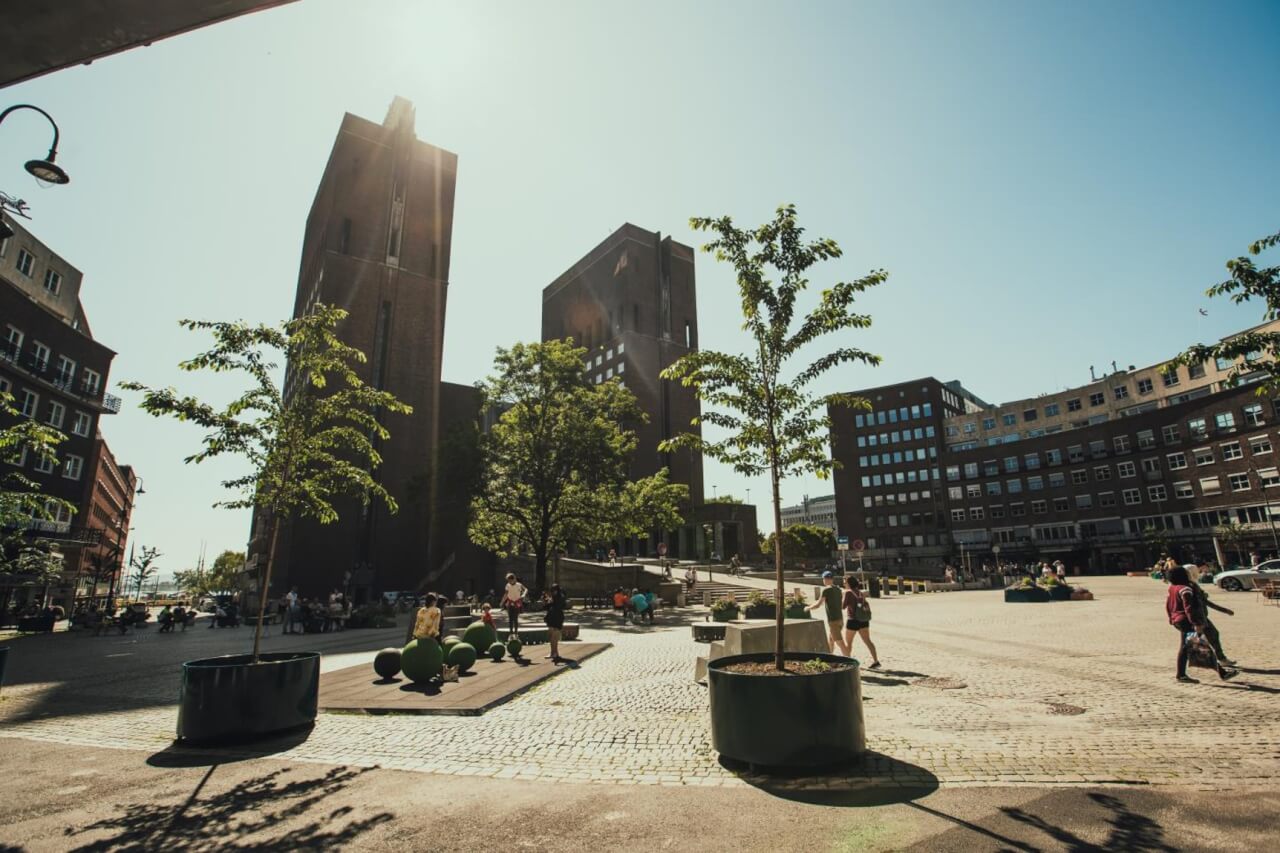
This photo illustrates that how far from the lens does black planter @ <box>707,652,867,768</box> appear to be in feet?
17.3

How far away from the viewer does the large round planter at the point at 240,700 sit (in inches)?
268

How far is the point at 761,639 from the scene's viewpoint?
9242 millimetres

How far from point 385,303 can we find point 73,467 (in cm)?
2551

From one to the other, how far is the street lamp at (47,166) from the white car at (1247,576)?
42.8 meters

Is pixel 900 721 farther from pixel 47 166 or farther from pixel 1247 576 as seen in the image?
pixel 1247 576

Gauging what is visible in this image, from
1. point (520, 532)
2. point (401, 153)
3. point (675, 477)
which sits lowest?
point (520, 532)

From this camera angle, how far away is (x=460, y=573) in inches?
2009

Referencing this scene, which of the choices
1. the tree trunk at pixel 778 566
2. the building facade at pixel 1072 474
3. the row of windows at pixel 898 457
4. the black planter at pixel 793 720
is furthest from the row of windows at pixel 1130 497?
the black planter at pixel 793 720

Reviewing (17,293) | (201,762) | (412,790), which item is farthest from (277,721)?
(17,293)

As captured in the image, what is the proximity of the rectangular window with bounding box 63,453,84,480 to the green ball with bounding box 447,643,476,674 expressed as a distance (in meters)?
43.0

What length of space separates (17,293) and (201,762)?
43584 millimetres

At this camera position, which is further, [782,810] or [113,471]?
[113,471]

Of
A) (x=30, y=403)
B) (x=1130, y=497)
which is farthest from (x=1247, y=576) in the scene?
(x=30, y=403)

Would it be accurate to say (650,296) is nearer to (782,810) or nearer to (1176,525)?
(1176,525)
